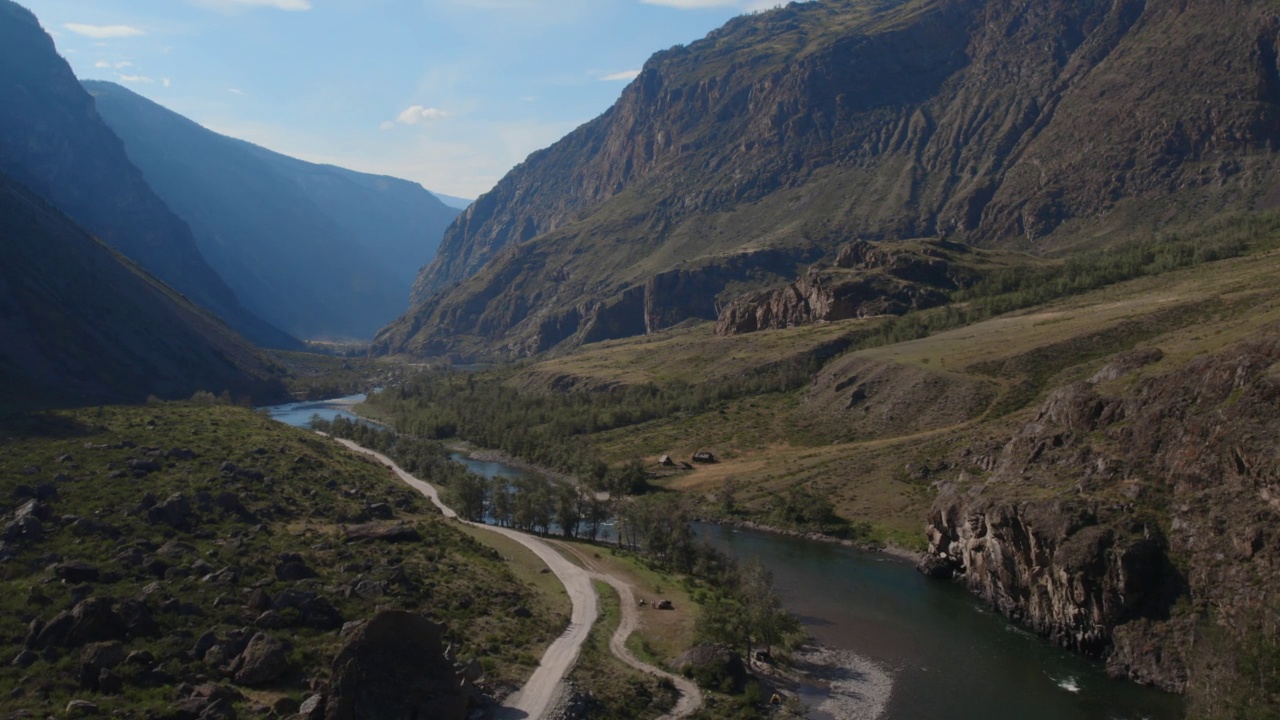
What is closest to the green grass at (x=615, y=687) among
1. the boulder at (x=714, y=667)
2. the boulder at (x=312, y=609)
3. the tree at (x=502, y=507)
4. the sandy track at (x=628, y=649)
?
the sandy track at (x=628, y=649)

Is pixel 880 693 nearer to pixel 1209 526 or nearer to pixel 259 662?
pixel 1209 526

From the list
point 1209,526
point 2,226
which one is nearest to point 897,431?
point 1209,526

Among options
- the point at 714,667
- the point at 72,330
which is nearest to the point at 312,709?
the point at 714,667

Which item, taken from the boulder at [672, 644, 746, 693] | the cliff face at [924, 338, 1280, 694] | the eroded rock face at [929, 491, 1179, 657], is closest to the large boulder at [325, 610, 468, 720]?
the boulder at [672, 644, 746, 693]

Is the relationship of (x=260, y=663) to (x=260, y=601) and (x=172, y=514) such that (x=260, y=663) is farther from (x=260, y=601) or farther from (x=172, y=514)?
(x=172, y=514)

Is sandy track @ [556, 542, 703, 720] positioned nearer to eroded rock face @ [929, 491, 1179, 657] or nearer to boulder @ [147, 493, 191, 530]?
eroded rock face @ [929, 491, 1179, 657]
